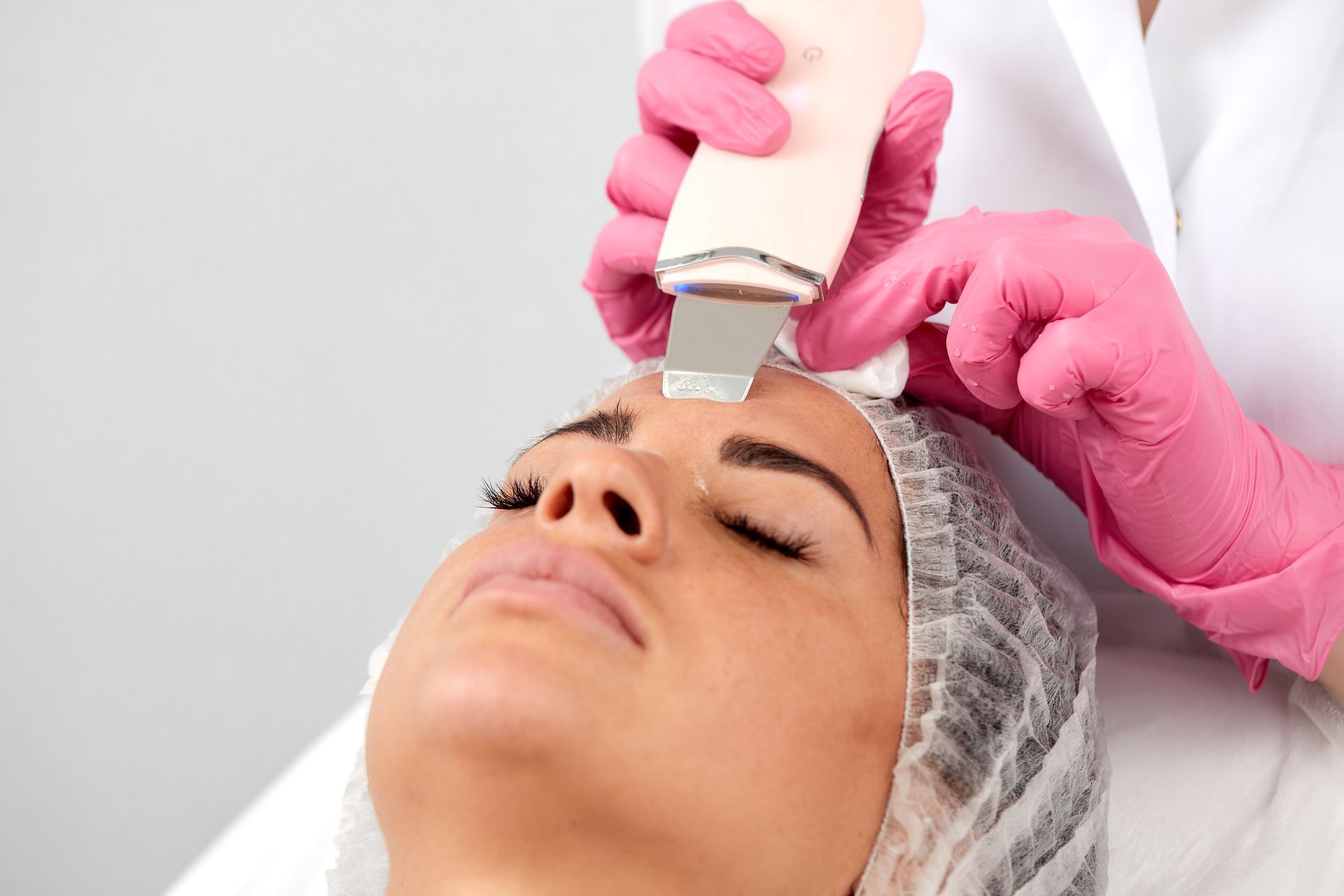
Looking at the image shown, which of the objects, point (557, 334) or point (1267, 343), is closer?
point (1267, 343)

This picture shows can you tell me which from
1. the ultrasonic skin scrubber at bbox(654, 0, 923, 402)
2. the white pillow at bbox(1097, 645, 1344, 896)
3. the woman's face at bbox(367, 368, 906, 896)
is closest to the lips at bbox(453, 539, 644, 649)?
the woman's face at bbox(367, 368, 906, 896)

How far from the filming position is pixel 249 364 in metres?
2.05

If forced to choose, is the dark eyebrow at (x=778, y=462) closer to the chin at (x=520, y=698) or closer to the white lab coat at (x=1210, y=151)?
the chin at (x=520, y=698)

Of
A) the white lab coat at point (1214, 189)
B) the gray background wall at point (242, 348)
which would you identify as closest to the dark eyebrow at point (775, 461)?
the white lab coat at point (1214, 189)

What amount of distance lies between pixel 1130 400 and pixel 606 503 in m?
0.49

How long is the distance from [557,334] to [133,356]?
32.2 inches

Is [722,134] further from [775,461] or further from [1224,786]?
[1224,786]

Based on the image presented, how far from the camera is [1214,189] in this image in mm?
1326

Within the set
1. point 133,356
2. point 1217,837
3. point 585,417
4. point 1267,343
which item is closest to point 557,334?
point 133,356

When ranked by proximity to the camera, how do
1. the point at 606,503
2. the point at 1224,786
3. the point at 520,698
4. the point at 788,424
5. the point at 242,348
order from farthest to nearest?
the point at 242,348 < the point at 1224,786 < the point at 788,424 < the point at 606,503 < the point at 520,698

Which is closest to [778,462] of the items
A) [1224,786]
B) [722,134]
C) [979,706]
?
[979,706]

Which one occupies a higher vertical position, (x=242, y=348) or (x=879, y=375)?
(x=242, y=348)

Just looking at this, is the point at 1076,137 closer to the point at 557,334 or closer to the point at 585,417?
the point at 585,417

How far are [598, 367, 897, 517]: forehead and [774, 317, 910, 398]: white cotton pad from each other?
0.03 metres
